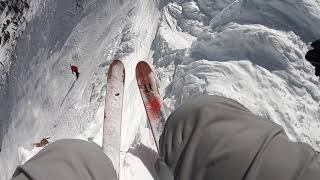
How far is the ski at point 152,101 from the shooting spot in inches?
184

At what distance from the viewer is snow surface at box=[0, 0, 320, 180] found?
202 inches

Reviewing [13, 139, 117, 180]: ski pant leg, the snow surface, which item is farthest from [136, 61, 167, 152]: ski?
[13, 139, 117, 180]: ski pant leg

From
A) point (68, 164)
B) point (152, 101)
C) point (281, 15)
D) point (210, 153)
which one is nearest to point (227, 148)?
point (210, 153)

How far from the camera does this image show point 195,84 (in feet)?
18.2

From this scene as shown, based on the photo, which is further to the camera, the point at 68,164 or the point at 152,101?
the point at 152,101

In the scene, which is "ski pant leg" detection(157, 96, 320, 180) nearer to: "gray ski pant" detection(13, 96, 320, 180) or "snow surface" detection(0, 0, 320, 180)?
"gray ski pant" detection(13, 96, 320, 180)

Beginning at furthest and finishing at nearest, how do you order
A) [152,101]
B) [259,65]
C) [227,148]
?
[259,65], [152,101], [227,148]

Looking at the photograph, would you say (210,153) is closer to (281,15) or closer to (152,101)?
(152,101)

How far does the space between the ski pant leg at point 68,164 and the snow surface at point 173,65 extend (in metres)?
2.06

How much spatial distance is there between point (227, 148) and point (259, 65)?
4.08m

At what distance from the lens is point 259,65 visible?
555cm

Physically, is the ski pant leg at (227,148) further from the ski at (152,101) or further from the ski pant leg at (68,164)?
the ski at (152,101)

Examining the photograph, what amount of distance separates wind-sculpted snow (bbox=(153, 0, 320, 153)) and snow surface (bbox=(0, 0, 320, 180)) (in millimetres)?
12

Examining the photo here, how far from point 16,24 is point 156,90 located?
38.9ft
